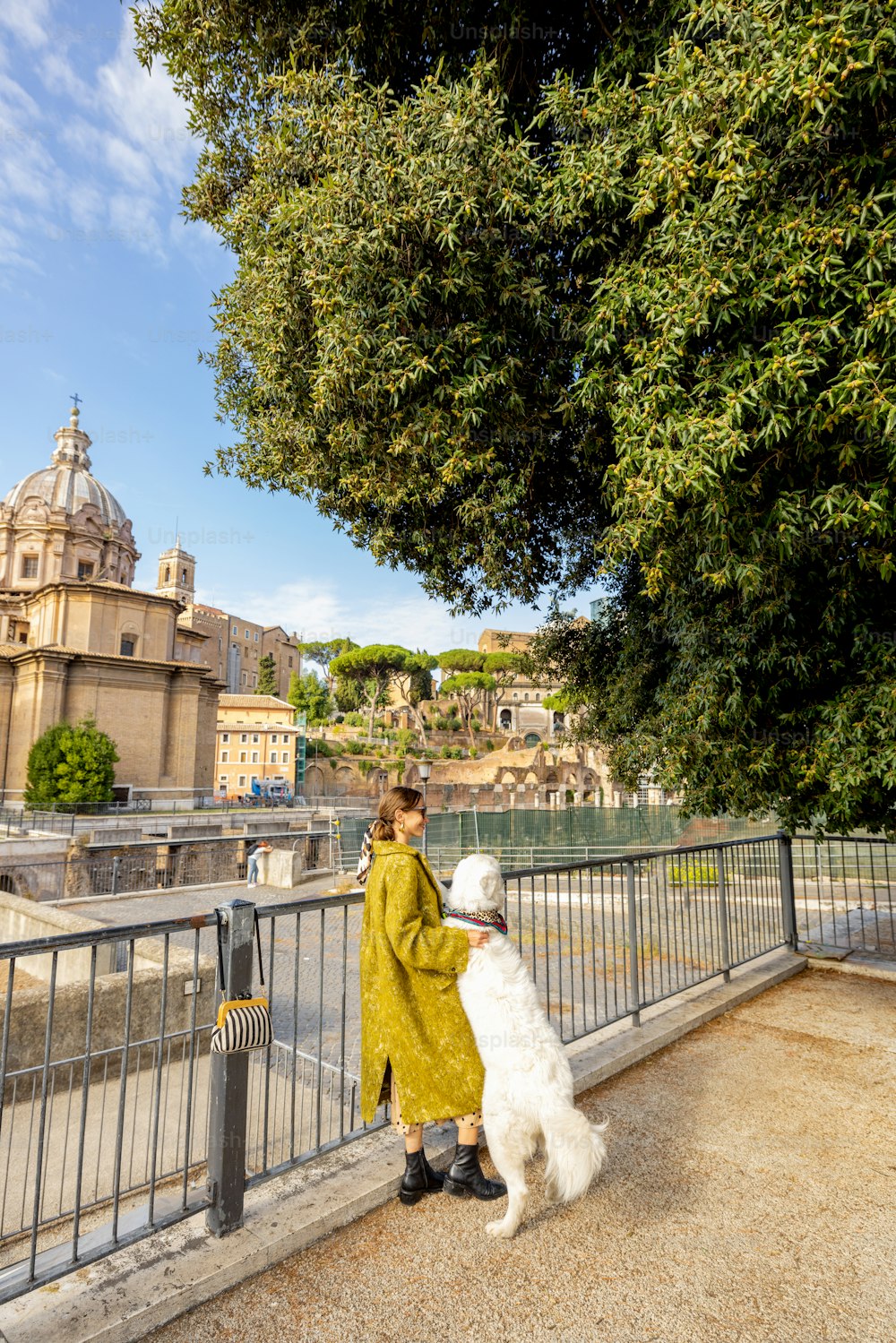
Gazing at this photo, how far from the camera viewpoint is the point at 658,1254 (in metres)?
2.64

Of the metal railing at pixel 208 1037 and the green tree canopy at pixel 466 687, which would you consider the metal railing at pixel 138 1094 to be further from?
the green tree canopy at pixel 466 687

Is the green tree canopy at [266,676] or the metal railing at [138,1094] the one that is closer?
the metal railing at [138,1094]

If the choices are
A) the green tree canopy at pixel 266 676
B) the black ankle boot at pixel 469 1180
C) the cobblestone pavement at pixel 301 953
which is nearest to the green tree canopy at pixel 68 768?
the cobblestone pavement at pixel 301 953

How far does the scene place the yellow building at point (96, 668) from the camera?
4009 centimetres

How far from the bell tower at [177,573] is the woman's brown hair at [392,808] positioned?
307ft

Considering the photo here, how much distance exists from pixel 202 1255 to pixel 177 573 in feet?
316

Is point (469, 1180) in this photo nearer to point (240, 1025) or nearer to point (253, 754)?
point (240, 1025)

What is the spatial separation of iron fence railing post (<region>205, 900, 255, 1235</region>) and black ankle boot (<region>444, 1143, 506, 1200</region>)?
86 centimetres

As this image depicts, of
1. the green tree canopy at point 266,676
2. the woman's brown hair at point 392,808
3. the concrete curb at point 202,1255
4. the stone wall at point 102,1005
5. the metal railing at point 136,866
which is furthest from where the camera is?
the green tree canopy at point 266,676

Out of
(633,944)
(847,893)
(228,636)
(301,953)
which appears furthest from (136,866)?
(228,636)

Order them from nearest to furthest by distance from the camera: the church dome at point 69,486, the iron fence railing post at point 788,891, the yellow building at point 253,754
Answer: the iron fence railing post at point 788,891 < the church dome at point 69,486 < the yellow building at point 253,754

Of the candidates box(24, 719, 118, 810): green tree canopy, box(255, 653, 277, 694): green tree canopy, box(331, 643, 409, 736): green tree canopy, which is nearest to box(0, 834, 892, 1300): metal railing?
box(24, 719, 118, 810): green tree canopy

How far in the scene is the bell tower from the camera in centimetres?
9116

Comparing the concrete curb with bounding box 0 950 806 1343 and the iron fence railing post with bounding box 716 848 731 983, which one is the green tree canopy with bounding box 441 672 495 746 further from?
the concrete curb with bounding box 0 950 806 1343
